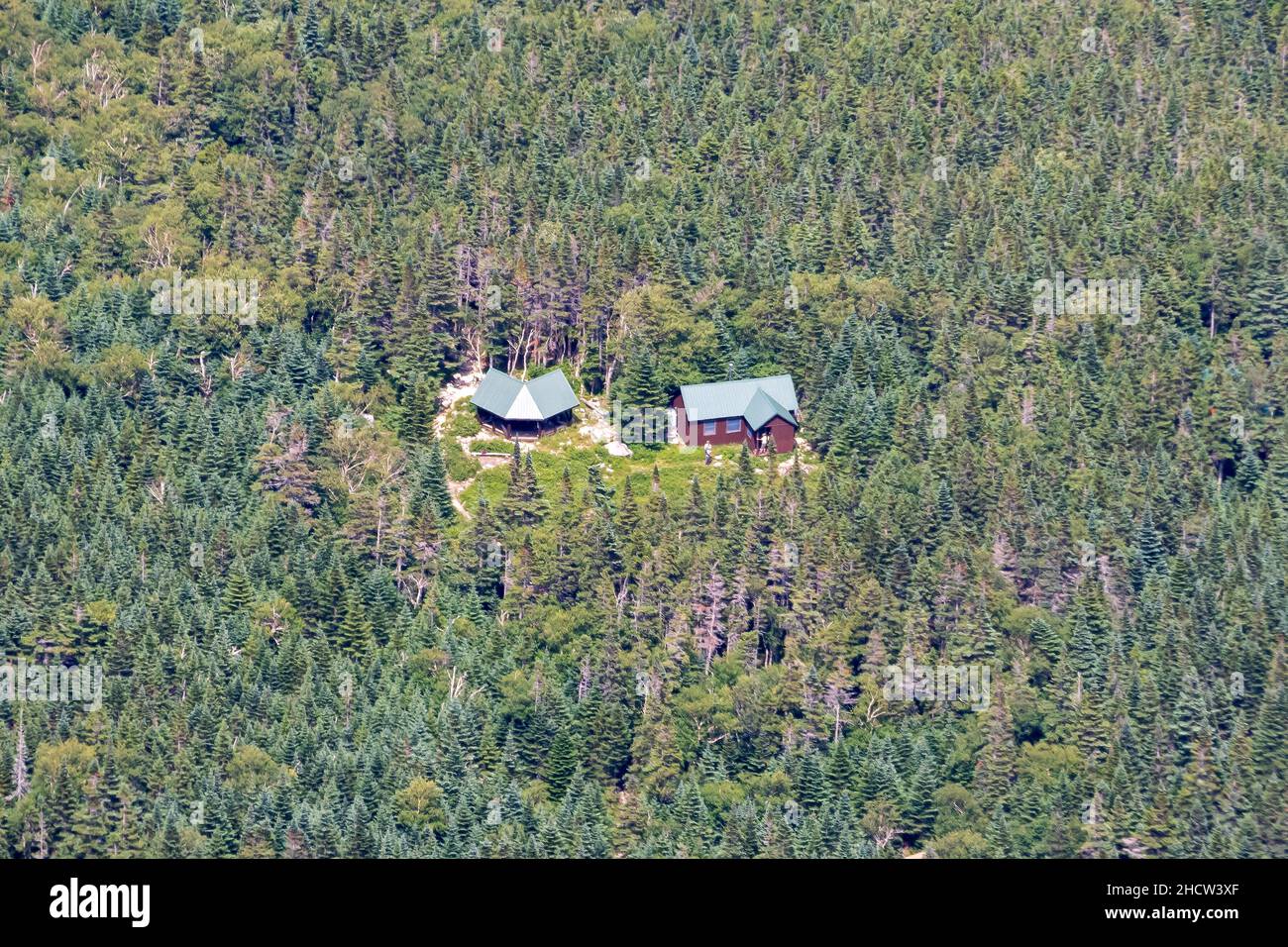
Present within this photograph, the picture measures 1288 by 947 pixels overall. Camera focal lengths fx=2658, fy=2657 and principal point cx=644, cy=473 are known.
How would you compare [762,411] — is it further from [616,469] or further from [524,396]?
[524,396]

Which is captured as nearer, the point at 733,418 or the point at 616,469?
the point at 616,469

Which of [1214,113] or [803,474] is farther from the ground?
[1214,113]

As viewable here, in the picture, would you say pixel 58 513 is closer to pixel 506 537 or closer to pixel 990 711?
pixel 506 537

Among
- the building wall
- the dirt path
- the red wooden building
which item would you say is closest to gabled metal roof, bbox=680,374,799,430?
the red wooden building

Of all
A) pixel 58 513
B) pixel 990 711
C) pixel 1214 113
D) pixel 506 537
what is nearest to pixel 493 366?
pixel 506 537

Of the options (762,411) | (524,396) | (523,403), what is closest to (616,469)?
(523,403)
